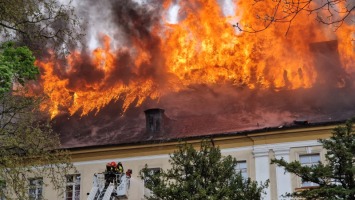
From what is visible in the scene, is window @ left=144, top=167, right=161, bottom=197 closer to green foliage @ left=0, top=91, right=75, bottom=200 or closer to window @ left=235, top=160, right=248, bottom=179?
window @ left=235, top=160, right=248, bottom=179

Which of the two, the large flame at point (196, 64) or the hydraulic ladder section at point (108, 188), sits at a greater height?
the large flame at point (196, 64)

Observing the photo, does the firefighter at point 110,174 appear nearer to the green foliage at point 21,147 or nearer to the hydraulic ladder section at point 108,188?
the hydraulic ladder section at point 108,188

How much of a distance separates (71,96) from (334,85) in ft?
48.5

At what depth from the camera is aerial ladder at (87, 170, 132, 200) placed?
21078 mm

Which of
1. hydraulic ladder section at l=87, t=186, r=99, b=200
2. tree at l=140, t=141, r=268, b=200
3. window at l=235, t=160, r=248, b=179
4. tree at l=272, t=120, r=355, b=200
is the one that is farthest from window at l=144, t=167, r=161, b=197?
tree at l=272, t=120, r=355, b=200

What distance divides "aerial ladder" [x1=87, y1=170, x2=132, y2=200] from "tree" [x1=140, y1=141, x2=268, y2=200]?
2191 millimetres

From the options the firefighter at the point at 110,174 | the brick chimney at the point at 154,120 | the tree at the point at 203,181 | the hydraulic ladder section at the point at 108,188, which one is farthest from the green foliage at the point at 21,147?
the brick chimney at the point at 154,120

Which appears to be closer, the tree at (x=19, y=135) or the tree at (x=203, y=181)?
the tree at (x=19, y=135)

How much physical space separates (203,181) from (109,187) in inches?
160

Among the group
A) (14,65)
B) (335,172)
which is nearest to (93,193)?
(335,172)

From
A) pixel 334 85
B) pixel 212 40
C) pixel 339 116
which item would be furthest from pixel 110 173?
pixel 212 40

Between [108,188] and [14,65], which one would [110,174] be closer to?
[108,188]

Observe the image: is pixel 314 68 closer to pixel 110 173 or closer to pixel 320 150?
pixel 320 150

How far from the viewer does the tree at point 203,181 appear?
18.2 meters
